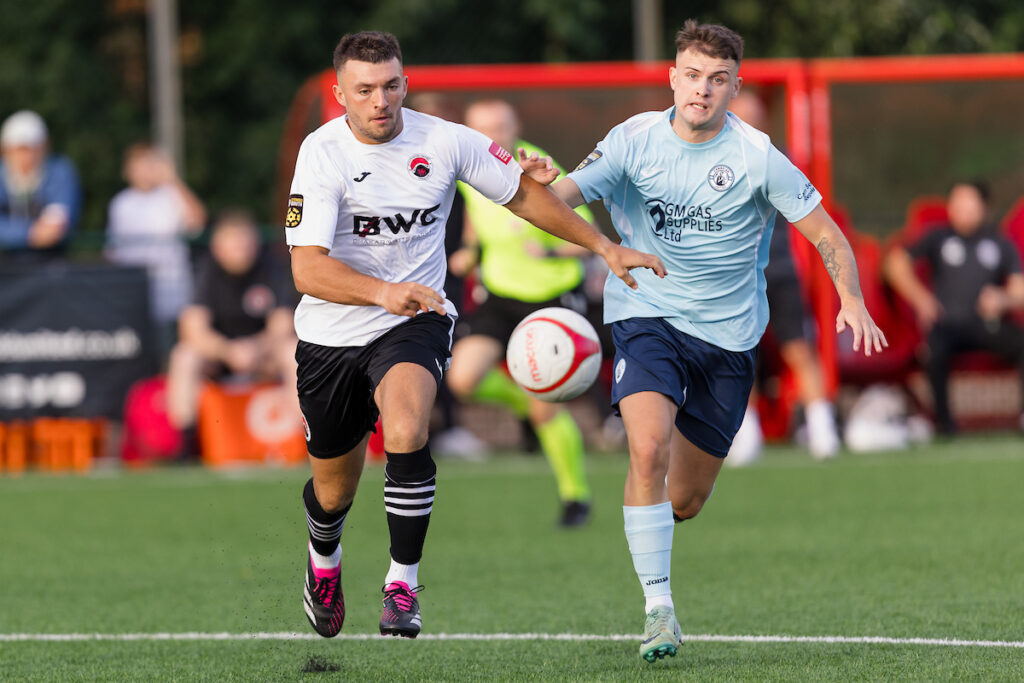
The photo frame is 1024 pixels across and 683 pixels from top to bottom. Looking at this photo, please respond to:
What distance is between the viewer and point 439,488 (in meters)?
12.2

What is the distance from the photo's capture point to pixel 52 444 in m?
13.9

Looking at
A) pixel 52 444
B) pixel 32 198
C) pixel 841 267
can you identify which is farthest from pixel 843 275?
pixel 32 198

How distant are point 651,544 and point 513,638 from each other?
83 centimetres

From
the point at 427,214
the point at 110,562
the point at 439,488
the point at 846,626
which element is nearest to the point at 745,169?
the point at 427,214

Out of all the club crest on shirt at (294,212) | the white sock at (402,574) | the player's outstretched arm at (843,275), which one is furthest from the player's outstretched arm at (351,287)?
the player's outstretched arm at (843,275)

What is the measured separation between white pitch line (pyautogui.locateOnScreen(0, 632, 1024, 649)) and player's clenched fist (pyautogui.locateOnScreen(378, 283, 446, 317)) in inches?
63.7

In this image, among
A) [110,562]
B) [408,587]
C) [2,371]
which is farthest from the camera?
[2,371]

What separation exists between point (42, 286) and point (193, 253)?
1.31 meters

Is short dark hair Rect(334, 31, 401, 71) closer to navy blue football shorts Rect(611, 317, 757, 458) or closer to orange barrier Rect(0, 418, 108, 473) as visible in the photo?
navy blue football shorts Rect(611, 317, 757, 458)

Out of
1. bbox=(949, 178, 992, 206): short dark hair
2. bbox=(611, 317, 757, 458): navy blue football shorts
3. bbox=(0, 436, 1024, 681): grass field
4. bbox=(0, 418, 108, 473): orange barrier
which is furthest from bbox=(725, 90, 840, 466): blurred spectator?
bbox=(611, 317, 757, 458): navy blue football shorts

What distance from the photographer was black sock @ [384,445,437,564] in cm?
598

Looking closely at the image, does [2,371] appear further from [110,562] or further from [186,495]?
[110,562]

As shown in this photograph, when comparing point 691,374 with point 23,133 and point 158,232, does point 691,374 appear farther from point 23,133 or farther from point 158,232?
point 158,232

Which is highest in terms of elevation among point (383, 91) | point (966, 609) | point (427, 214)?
point (383, 91)
